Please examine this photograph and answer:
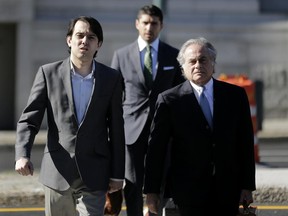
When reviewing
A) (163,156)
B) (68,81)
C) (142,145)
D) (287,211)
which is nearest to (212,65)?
(163,156)

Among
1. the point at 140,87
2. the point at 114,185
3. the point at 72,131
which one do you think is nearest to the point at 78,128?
the point at 72,131

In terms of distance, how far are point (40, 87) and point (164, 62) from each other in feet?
→ 5.63

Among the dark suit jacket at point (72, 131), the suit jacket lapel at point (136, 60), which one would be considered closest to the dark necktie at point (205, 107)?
the dark suit jacket at point (72, 131)

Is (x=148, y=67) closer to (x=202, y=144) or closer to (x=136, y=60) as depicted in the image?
(x=136, y=60)

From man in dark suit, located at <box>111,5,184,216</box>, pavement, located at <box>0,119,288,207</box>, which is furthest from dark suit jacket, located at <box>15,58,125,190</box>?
pavement, located at <box>0,119,288,207</box>

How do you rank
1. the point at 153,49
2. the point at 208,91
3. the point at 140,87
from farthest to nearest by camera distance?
the point at 153,49 < the point at 140,87 < the point at 208,91

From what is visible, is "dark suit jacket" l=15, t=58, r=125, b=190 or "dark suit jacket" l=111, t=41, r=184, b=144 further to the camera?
"dark suit jacket" l=111, t=41, r=184, b=144

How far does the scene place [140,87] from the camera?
6105mm

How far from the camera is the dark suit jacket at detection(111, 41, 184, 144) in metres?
6.03

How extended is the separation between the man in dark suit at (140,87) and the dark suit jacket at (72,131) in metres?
1.27

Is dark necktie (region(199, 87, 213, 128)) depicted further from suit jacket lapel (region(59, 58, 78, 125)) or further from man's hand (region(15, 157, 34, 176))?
man's hand (region(15, 157, 34, 176))

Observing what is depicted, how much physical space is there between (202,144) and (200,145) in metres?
0.01

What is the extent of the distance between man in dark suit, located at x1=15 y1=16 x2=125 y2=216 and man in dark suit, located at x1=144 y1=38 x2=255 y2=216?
1.37ft

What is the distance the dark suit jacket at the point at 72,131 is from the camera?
455 cm
